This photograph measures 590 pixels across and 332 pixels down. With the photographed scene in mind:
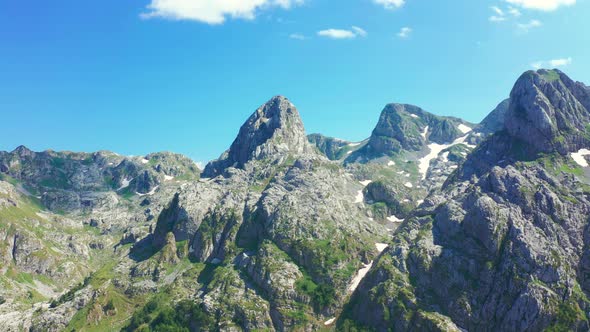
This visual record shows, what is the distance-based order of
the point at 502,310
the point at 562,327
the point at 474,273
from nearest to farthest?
the point at 562,327 → the point at 502,310 → the point at 474,273

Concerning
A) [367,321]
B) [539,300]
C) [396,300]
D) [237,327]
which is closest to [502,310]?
[539,300]

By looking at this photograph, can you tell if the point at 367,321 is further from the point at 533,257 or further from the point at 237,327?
the point at 533,257

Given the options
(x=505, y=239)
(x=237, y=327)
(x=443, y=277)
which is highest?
(x=505, y=239)

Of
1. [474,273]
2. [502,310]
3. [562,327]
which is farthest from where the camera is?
[474,273]

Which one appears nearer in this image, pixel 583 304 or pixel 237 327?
pixel 583 304

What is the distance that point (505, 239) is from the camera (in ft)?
628

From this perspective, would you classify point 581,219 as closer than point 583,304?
No

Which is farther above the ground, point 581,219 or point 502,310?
point 581,219

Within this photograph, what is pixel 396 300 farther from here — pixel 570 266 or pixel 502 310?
pixel 570 266

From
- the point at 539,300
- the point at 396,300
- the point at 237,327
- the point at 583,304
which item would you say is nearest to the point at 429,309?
the point at 396,300

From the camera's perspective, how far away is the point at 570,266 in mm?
179625

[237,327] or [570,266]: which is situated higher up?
[570,266]

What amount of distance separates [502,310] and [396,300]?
4125cm

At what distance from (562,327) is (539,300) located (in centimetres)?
1129
